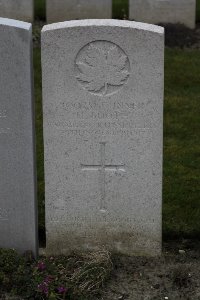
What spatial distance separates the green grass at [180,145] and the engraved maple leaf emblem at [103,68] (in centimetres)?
146

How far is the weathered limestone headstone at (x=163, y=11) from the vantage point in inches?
512

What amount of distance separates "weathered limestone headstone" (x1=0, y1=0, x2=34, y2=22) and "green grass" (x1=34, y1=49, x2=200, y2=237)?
1.60 meters

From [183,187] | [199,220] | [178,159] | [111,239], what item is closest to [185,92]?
[178,159]

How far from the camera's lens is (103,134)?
18.3ft

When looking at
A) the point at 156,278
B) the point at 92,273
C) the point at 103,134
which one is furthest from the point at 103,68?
the point at 156,278

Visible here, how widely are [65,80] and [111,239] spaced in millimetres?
1295

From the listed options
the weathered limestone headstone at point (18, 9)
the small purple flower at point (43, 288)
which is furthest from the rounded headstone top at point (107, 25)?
the weathered limestone headstone at point (18, 9)

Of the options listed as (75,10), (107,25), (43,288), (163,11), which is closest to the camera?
(43,288)

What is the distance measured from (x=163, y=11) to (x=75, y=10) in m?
1.55

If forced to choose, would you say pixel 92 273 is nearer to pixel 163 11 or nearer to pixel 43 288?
pixel 43 288

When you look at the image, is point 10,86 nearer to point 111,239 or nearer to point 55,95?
point 55,95

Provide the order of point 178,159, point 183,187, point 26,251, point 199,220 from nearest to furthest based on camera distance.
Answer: point 26,251 < point 199,220 < point 183,187 < point 178,159

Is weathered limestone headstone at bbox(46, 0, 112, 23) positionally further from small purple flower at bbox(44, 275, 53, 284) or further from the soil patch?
small purple flower at bbox(44, 275, 53, 284)

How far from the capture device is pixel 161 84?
215 inches
